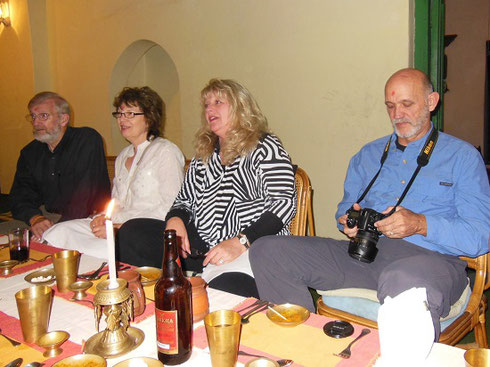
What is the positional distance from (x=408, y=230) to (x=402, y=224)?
0.04 meters

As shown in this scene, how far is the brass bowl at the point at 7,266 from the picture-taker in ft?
5.06

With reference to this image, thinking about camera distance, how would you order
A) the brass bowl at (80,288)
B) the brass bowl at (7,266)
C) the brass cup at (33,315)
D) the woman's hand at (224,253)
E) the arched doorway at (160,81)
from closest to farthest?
1. the brass cup at (33,315)
2. the brass bowl at (80,288)
3. the brass bowl at (7,266)
4. the woman's hand at (224,253)
5. the arched doorway at (160,81)

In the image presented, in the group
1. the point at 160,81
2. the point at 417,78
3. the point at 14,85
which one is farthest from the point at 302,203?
the point at 14,85

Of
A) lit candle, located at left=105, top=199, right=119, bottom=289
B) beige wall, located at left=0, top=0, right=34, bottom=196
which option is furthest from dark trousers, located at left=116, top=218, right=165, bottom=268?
beige wall, located at left=0, top=0, right=34, bottom=196

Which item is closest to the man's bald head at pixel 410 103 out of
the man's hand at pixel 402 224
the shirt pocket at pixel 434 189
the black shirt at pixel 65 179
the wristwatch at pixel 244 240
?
the shirt pocket at pixel 434 189

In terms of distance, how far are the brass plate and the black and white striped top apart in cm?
92

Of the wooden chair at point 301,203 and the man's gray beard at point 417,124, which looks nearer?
the man's gray beard at point 417,124

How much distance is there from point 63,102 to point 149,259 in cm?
146

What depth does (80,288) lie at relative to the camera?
132 centimetres

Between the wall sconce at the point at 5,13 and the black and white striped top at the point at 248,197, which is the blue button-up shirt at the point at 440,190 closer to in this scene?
the black and white striped top at the point at 248,197

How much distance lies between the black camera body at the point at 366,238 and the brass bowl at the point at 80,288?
101 cm

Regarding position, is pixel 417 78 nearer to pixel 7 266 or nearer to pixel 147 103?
pixel 147 103

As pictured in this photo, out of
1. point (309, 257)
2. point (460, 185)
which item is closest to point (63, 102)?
point (309, 257)

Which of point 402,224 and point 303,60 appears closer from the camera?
point 402,224
